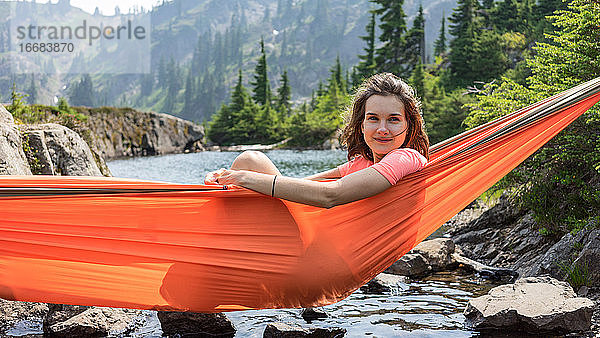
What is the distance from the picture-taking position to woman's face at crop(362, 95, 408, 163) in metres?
2.59

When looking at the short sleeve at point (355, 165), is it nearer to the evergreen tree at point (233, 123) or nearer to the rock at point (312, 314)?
the rock at point (312, 314)

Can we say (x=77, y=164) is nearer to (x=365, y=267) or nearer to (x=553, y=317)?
(x=365, y=267)

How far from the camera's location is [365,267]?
105 inches

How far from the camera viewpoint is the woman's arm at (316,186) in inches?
88.9

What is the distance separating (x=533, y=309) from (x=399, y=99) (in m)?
2.00

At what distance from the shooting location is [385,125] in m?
2.59

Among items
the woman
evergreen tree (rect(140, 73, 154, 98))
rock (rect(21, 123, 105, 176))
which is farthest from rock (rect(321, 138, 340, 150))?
evergreen tree (rect(140, 73, 154, 98))

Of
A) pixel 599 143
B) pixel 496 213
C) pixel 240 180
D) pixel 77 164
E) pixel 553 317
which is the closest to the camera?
pixel 240 180

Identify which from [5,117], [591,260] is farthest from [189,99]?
[591,260]

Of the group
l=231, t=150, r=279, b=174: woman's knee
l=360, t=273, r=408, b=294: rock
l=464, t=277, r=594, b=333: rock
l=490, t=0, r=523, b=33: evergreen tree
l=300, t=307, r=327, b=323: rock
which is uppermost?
l=490, t=0, r=523, b=33: evergreen tree

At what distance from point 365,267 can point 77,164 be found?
4947 mm

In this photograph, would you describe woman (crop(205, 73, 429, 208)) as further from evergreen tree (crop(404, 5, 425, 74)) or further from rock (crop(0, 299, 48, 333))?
evergreen tree (crop(404, 5, 425, 74))

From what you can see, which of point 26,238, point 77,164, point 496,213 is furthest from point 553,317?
point 77,164

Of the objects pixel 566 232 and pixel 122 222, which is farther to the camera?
pixel 566 232
